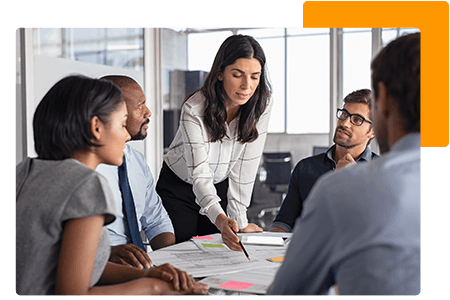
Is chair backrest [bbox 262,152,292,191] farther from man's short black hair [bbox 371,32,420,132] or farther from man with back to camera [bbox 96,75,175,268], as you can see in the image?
man's short black hair [bbox 371,32,420,132]

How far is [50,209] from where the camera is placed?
41.3 inches

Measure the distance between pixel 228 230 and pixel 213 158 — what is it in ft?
1.26

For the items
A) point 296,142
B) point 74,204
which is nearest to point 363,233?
point 74,204

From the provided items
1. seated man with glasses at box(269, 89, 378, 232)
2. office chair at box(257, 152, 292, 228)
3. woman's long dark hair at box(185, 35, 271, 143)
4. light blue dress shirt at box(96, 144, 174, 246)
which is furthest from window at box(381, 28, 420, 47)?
light blue dress shirt at box(96, 144, 174, 246)

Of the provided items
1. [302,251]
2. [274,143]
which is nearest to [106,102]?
[302,251]

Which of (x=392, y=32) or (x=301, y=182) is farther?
(x=301, y=182)

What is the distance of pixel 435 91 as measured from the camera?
1.42m

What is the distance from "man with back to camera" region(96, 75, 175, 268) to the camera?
4.83 feet

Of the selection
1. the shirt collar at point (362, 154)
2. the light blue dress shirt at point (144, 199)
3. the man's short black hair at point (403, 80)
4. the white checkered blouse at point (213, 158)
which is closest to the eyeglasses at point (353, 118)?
the shirt collar at point (362, 154)

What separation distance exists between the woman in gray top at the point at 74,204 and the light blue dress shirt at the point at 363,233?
1.49 ft

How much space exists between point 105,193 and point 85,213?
0.22 ft

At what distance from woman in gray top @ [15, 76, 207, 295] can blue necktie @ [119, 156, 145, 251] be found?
346 mm

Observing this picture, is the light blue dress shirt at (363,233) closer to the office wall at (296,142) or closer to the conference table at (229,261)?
the conference table at (229,261)

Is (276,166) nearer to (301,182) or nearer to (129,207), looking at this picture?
(301,182)
